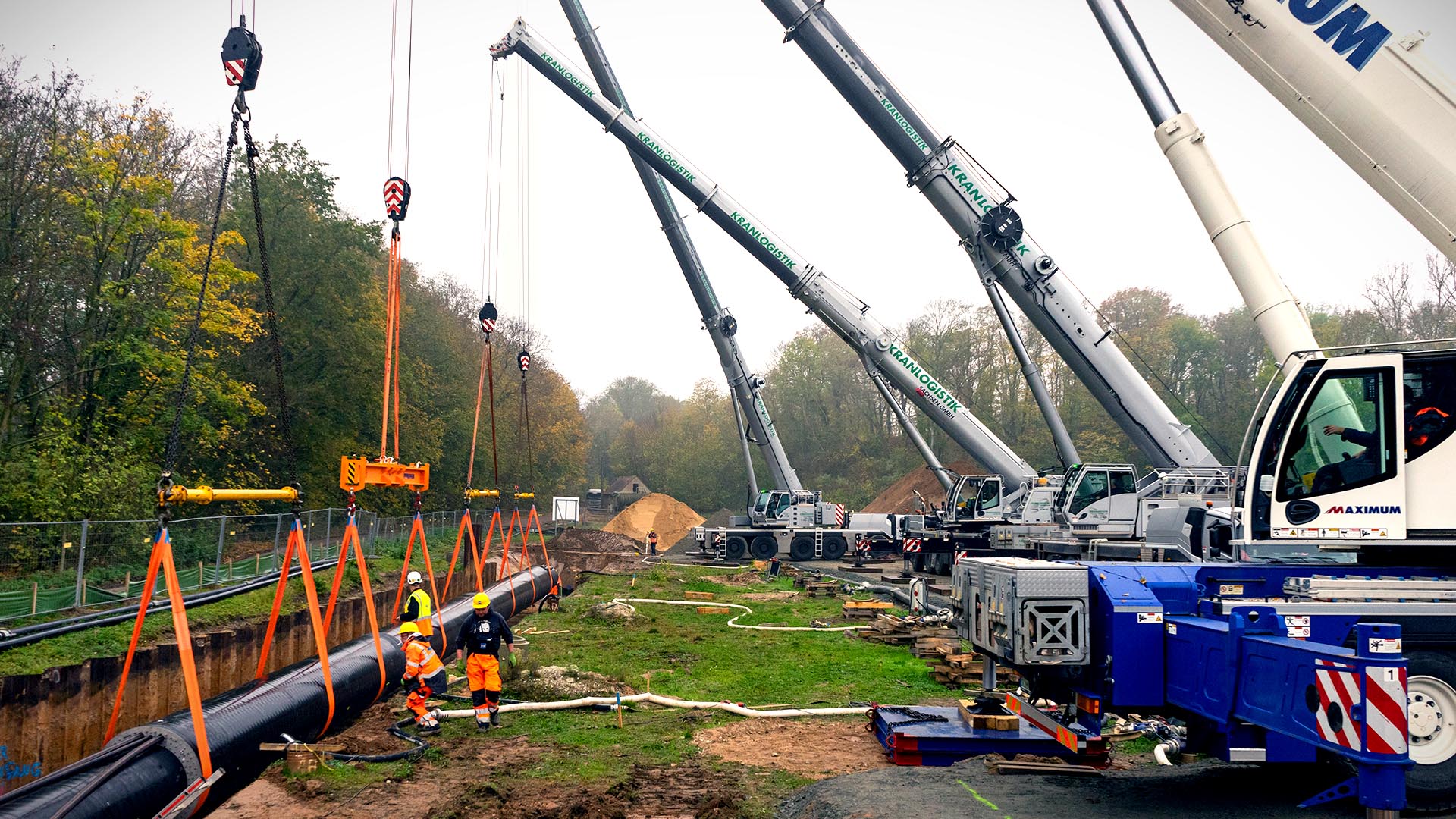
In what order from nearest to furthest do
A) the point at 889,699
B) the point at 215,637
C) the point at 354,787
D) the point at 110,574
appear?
1. the point at 354,787
2. the point at 889,699
3. the point at 215,637
4. the point at 110,574

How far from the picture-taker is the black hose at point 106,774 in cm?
612

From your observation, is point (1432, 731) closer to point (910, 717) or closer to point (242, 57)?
point (910, 717)

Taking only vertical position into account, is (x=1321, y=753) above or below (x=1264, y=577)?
below

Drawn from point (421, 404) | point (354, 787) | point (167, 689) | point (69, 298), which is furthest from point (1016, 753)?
point (421, 404)

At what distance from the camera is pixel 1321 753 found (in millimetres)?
6266

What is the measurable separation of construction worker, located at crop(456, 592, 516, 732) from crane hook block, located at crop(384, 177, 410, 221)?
4836mm

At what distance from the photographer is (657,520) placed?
56625mm

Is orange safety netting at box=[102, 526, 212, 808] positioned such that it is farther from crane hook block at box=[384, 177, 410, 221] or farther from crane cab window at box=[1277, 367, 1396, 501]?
crane cab window at box=[1277, 367, 1396, 501]

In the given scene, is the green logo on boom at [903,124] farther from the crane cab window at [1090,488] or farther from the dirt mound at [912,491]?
the dirt mound at [912,491]

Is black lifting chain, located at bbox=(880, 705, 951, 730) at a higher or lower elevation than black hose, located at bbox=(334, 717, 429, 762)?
higher

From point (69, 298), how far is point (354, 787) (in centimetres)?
2058

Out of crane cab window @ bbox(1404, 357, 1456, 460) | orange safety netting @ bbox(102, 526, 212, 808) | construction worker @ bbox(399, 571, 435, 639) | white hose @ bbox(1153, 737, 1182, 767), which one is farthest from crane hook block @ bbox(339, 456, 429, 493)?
crane cab window @ bbox(1404, 357, 1456, 460)

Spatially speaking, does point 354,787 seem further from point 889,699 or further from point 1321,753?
point 1321,753

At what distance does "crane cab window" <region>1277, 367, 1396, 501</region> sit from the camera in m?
7.16
